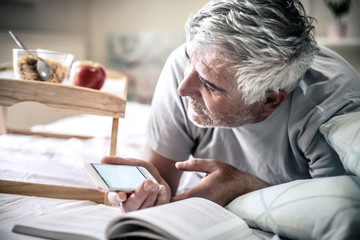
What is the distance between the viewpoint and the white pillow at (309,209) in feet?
2.14

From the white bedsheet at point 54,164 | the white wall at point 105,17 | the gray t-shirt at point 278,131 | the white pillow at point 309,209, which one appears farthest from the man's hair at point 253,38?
the white wall at point 105,17

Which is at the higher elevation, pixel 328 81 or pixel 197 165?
pixel 328 81

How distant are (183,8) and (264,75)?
219 centimetres

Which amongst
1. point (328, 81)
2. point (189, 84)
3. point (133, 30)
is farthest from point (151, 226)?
point (133, 30)

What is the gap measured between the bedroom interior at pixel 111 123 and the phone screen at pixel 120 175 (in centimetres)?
17

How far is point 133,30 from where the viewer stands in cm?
309

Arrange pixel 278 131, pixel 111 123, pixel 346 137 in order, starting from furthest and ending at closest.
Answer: pixel 111 123 < pixel 278 131 < pixel 346 137

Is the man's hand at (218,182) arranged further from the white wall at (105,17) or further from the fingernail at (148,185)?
the white wall at (105,17)

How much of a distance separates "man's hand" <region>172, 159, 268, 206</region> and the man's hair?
20 centimetres

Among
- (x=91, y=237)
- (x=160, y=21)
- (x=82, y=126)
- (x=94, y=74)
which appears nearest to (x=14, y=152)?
(x=94, y=74)

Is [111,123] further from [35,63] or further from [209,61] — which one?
[209,61]

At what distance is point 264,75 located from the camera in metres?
0.91

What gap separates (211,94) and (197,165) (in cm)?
18

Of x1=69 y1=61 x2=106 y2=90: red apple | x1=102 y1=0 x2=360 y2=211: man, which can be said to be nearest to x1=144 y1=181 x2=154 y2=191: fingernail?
x1=102 y1=0 x2=360 y2=211: man
